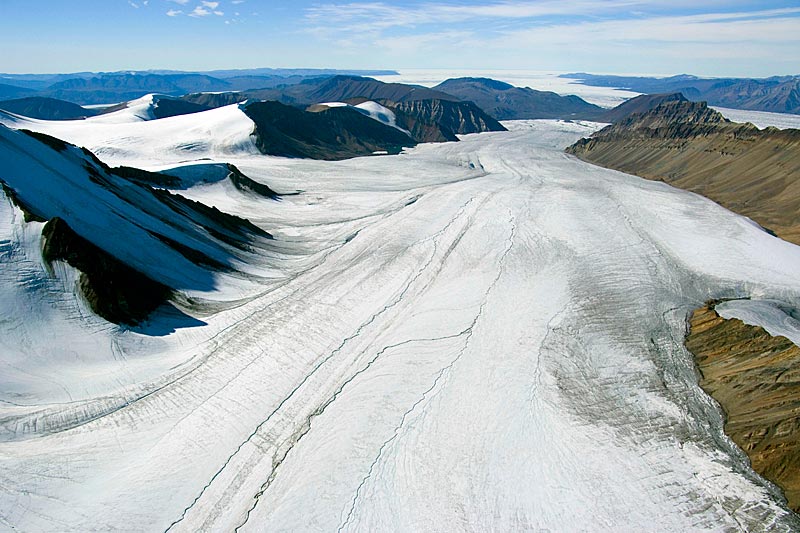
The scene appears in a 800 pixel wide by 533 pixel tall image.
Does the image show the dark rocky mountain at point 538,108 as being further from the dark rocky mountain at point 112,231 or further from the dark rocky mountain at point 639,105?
the dark rocky mountain at point 112,231

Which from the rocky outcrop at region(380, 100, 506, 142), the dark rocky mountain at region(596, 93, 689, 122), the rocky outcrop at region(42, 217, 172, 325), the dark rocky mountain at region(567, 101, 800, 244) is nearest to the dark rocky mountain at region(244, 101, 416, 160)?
the rocky outcrop at region(380, 100, 506, 142)

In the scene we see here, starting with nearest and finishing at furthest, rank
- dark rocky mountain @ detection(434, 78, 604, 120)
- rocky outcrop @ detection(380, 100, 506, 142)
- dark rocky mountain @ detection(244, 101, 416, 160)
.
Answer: dark rocky mountain @ detection(244, 101, 416, 160)
rocky outcrop @ detection(380, 100, 506, 142)
dark rocky mountain @ detection(434, 78, 604, 120)

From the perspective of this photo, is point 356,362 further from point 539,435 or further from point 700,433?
point 700,433

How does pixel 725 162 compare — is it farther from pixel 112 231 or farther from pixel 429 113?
pixel 429 113

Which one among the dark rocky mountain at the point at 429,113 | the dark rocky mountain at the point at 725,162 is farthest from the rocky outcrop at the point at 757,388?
the dark rocky mountain at the point at 429,113

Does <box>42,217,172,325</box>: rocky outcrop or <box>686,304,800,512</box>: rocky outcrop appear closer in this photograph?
<box>686,304,800,512</box>: rocky outcrop

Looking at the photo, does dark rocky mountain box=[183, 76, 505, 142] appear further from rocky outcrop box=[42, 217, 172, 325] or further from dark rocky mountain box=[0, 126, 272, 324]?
rocky outcrop box=[42, 217, 172, 325]

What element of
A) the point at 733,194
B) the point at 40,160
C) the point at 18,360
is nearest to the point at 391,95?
the point at 733,194
